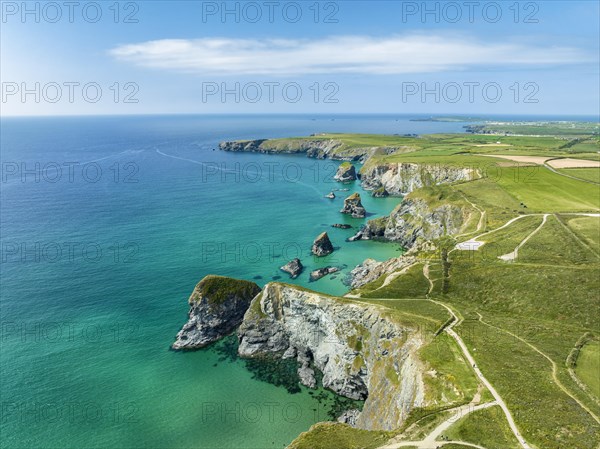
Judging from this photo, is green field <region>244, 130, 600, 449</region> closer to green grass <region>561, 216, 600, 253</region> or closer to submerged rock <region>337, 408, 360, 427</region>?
green grass <region>561, 216, 600, 253</region>

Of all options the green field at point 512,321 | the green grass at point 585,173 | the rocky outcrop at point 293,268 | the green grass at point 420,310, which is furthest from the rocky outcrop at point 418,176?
the green grass at point 420,310

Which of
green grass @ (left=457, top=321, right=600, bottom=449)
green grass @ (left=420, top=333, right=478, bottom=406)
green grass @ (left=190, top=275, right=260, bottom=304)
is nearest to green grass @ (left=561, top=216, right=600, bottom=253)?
green grass @ (left=457, top=321, right=600, bottom=449)

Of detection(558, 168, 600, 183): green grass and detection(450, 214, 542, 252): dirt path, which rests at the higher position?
detection(558, 168, 600, 183): green grass

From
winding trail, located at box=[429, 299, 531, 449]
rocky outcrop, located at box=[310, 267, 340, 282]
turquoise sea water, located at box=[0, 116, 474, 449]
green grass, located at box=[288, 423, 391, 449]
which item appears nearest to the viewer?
winding trail, located at box=[429, 299, 531, 449]

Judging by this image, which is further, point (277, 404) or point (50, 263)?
point (50, 263)

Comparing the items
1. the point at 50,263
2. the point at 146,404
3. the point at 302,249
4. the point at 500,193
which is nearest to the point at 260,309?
the point at 146,404

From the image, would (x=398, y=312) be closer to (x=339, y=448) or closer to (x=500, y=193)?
(x=339, y=448)

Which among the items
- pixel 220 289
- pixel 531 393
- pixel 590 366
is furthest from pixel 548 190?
pixel 220 289

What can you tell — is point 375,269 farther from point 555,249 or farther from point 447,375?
point 447,375
